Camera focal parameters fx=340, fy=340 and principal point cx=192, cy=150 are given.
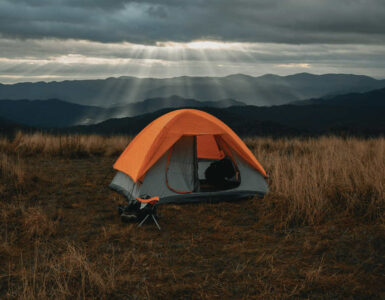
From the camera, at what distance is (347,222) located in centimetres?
555

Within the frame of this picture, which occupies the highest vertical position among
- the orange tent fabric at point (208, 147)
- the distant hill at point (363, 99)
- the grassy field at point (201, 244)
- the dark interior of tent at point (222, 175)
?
the distant hill at point (363, 99)

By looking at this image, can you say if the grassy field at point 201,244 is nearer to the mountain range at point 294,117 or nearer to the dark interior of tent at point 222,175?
the dark interior of tent at point 222,175

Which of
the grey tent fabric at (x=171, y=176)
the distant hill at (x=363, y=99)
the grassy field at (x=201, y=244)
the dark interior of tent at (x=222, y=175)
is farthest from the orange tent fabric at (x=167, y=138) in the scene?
the distant hill at (x=363, y=99)

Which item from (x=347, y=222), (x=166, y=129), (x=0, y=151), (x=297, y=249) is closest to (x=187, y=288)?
(x=297, y=249)

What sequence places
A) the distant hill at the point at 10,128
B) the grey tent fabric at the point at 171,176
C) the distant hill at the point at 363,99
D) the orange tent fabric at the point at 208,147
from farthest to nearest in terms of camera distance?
the distant hill at the point at 363,99
the distant hill at the point at 10,128
the orange tent fabric at the point at 208,147
the grey tent fabric at the point at 171,176

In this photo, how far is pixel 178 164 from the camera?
7.68 meters

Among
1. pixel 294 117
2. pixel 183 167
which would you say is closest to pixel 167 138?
pixel 183 167

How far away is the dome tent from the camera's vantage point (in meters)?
7.32

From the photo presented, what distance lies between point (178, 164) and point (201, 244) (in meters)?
2.78

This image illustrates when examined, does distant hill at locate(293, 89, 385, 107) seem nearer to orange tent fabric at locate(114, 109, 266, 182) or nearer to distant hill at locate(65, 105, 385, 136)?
distant hill at locate(65, 105, 385, 136)

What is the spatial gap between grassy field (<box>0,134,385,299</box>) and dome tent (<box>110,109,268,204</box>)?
344 millimetres

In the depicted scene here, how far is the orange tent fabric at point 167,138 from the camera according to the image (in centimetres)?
734

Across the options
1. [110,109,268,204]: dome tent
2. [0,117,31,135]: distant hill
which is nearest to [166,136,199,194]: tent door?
[110,109,268,204]: dome tent

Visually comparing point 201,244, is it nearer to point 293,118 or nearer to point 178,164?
point 178,164
